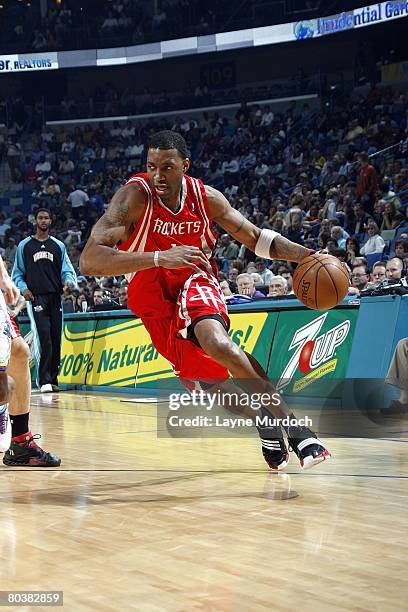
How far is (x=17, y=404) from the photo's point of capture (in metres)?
5.09

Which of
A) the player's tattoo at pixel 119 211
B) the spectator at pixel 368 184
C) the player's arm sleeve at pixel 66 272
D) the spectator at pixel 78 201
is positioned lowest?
the player's arm sleeve at pixel 66 272

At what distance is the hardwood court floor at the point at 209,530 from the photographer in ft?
8.30

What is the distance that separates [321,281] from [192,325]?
0.76 meters

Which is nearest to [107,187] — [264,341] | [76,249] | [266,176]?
[76,249]

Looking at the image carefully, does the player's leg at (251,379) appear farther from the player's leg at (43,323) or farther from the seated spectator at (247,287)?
the player's leg at (43,323)

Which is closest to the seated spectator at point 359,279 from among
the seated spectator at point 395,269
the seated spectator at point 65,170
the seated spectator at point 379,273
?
the seated spectator at point 379,273

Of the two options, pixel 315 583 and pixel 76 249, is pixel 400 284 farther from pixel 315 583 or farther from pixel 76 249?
pixel 76 249

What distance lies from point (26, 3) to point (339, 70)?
12.2 meters

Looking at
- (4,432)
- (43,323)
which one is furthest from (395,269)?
(4,432)

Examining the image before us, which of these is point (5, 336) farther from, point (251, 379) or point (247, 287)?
point (247, 287)

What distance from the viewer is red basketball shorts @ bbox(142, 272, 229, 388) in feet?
15.2

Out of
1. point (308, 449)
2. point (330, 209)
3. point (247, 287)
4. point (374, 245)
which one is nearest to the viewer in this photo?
point (308, 449)

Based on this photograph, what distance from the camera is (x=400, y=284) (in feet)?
26.2

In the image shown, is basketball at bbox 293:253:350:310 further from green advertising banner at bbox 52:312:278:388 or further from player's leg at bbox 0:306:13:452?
green advertising banner at bbox 52:312:278:388
